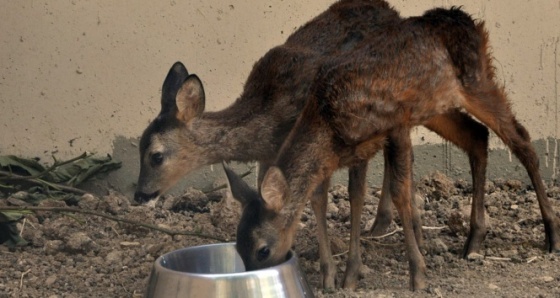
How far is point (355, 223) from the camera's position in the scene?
19.9ft

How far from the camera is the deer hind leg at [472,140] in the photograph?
6.57 m

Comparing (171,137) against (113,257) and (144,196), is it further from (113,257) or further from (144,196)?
(113,257)

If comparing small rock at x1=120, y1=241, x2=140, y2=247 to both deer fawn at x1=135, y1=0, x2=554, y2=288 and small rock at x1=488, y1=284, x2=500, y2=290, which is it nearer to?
deer fawn at x1=135, y1=0, x2=554, y2=288

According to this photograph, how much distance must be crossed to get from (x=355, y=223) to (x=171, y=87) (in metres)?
1.48

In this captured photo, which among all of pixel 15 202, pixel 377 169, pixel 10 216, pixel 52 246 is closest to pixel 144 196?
pixel 52 246

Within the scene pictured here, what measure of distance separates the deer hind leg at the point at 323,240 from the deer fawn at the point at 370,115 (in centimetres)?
4

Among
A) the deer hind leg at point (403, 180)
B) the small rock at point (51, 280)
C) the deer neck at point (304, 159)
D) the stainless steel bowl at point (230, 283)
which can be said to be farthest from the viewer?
the small rock at point (51, 280)

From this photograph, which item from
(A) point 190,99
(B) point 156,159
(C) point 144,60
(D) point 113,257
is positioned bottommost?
(D) point 113,257

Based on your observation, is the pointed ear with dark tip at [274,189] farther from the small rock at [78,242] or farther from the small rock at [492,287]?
the small rock at [78,242]

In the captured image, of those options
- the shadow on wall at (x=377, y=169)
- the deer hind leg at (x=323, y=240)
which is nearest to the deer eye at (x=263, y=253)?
the deer hind leg at (x=323, y=240)

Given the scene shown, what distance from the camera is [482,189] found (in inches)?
259

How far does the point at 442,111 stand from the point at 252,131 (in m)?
1.17

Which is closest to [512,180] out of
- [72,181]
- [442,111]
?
[442,111]

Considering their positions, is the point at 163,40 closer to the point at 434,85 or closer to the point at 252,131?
the point at 252,131
